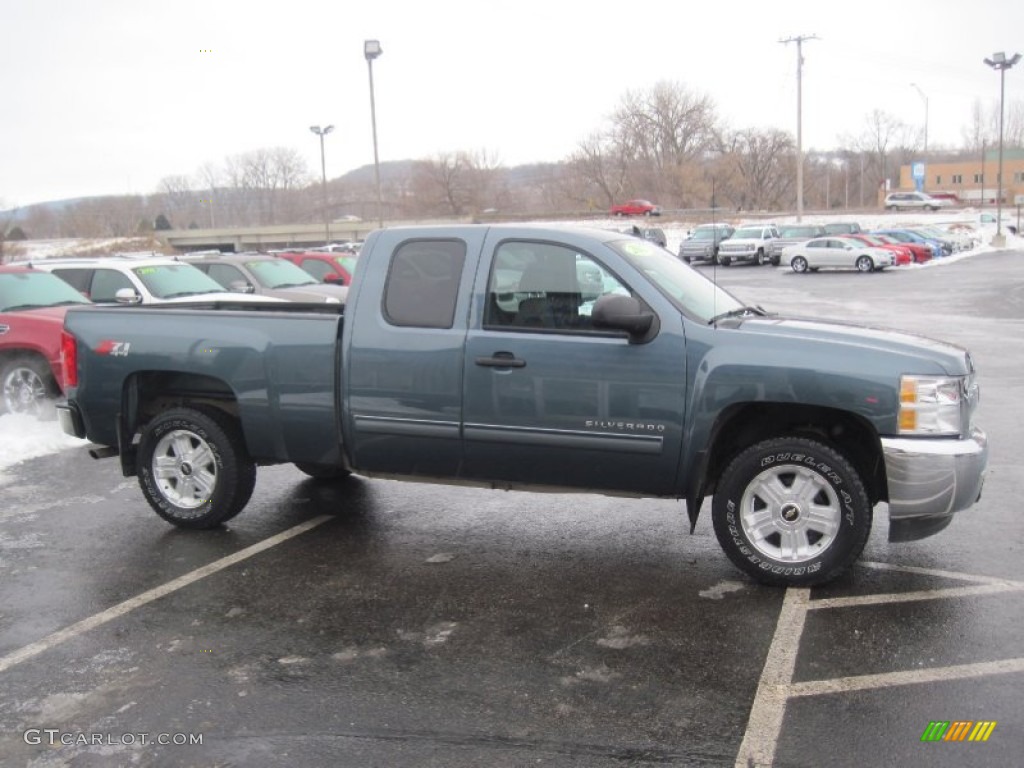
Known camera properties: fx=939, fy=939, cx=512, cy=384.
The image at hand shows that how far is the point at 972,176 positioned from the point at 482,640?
5699 inches

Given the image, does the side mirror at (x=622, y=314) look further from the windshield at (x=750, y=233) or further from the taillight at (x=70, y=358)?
the windshield at (x=750, y=233)

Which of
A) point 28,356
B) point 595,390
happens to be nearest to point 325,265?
point 28,356

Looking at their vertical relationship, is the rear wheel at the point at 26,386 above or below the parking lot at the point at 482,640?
above

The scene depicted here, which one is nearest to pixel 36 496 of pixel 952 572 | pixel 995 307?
pixel 952 572

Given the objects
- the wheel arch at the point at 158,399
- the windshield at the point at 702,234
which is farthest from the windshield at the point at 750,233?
the wheel arch at the point at 158,399

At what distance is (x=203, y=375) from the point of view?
6.05 m

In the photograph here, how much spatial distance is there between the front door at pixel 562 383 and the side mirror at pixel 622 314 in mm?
126

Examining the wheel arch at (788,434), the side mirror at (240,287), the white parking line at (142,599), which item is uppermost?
the side mirror at (240,287)

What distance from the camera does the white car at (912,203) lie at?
7812 cm

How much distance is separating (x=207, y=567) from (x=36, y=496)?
2.46m

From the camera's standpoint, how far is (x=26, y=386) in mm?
9727

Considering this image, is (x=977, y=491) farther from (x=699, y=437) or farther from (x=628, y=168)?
(x=628, y=168)

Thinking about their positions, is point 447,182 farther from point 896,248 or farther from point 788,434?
point 788,434

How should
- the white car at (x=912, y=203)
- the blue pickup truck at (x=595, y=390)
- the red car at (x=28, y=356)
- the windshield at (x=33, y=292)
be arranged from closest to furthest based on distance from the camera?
the blue pickup truck at (x=595, y=390)
the red car at (x=28, y=356)
the windshield at (x=33, y=292)
the white car at (x=912, y=203)
